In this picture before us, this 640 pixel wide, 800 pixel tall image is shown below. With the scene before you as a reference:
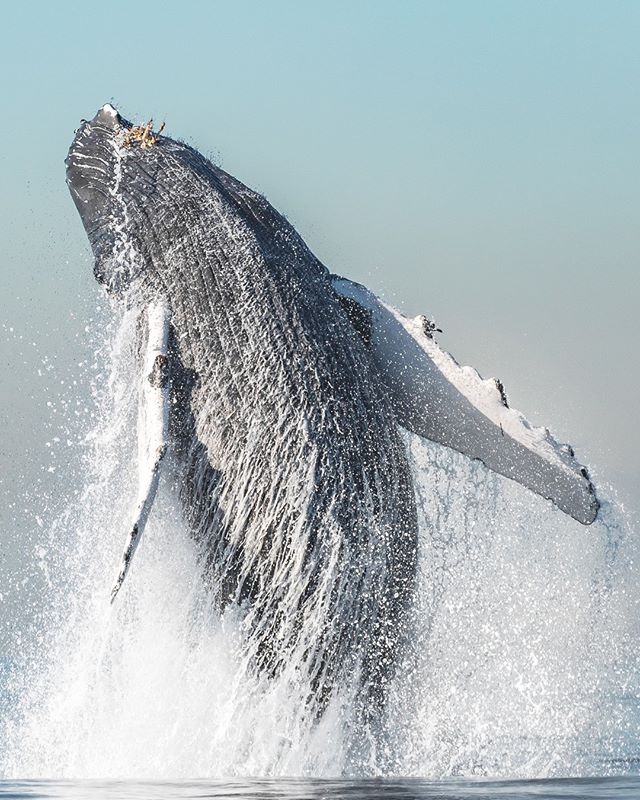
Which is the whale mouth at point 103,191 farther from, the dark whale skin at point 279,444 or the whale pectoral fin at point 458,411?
the whale pectoral fin at point 458,411

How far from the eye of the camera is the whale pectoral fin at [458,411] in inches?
366

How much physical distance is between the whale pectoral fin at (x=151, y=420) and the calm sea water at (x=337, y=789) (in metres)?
1.25

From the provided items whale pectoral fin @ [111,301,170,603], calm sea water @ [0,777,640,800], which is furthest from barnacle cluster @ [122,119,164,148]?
calm sea water @ [0,777,640,800]

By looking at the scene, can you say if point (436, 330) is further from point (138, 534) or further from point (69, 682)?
point (69, 682)

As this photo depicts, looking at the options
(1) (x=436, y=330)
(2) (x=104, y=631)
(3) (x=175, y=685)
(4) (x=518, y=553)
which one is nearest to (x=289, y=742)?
(3) (x=175, y=685)

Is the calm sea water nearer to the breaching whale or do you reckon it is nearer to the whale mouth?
the breaching whale

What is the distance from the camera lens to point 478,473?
31.1 ft

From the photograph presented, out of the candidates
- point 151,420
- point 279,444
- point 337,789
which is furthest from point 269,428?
point 337,789

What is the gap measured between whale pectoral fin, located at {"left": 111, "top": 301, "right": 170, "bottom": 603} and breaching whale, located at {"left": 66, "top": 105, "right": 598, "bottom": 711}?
14 millimetres

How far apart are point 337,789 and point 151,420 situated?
294 cm

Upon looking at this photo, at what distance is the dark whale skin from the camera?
8.20m

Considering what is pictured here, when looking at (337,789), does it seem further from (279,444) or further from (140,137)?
(140,137)

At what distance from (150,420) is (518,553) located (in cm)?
353

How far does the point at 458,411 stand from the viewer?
9500mm
